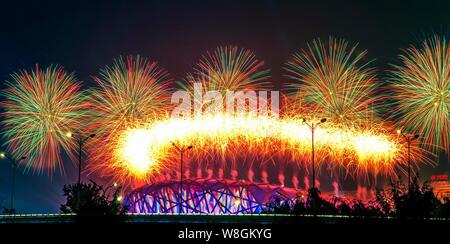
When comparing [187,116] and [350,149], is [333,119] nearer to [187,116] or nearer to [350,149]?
[350,149]

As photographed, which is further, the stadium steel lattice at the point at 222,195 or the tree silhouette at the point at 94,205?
the stadium steel lattice at the point at 222,195

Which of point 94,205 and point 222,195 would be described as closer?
point 94,205

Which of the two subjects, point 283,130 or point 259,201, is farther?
point 259,201

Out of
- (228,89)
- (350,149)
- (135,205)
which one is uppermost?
(228,89)

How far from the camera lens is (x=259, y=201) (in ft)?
401

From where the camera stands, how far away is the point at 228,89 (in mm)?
69688

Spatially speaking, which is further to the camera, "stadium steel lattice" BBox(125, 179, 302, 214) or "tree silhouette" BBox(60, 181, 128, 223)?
"stadium steel lattice" BBox(125, 179, 302, 214)
